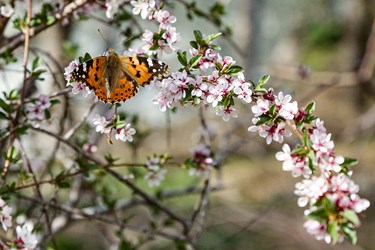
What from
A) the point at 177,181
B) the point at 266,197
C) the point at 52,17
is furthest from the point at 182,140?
the point at 52,17

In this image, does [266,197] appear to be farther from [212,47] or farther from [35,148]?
[212,47]

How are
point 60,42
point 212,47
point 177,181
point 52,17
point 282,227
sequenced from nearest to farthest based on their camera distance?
point 212,47
point 52,17
point 282,227
point 60,42
point 177,181

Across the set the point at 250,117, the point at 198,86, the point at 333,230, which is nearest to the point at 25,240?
the point at 198,86

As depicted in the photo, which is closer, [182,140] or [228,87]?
[228,87]

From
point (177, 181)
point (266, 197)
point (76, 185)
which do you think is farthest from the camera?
point (177, 181)

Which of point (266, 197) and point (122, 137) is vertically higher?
point (266, 197)

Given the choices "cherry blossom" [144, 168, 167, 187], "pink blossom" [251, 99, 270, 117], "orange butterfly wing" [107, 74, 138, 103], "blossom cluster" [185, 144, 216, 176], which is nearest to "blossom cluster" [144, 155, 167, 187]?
"cherry blossom" [144, 168, 167, 187]
